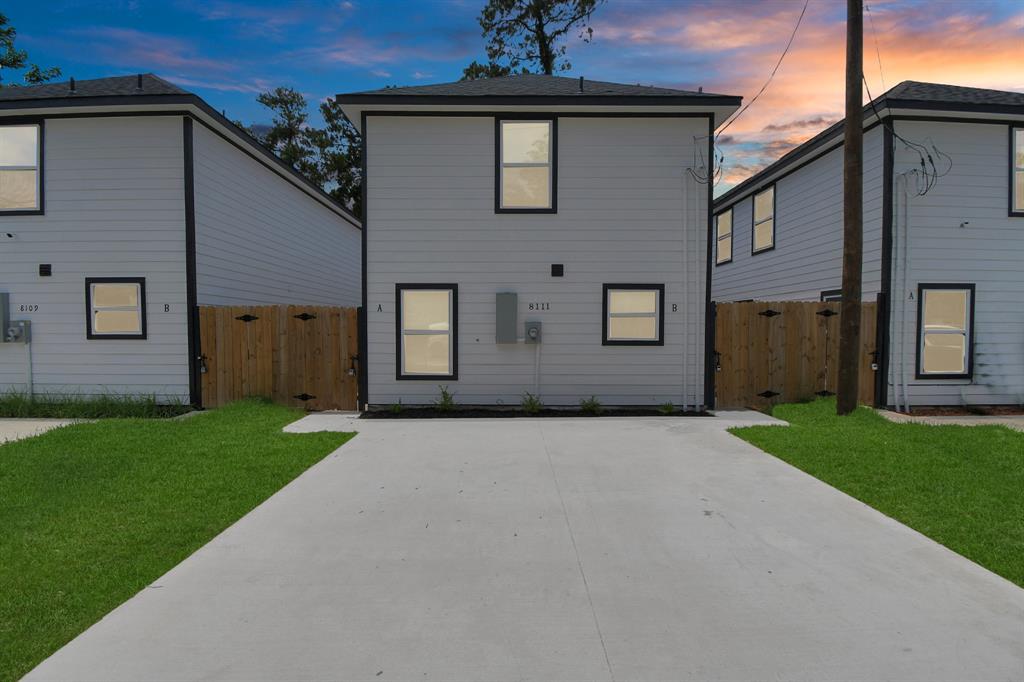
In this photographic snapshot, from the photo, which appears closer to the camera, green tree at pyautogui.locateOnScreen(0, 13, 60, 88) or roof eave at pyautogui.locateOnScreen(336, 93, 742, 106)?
roof eave at pyautogui.locateOnScreen(336, 93, 742, 106)

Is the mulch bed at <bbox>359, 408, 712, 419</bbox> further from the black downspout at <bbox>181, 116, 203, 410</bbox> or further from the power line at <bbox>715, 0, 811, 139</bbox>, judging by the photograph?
the power line at <bbox>715, 0, 811, 139</bbox>

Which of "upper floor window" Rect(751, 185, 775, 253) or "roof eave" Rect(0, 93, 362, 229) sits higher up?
"roof eave" Rect(0, 93, 362, 229)

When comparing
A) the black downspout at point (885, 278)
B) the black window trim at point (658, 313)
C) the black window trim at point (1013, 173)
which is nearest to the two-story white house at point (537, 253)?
Result: the black window trim at point (658, 313)

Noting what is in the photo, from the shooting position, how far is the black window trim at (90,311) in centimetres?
959

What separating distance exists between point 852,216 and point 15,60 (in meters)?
31.3

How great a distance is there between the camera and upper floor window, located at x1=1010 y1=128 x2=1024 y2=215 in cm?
973

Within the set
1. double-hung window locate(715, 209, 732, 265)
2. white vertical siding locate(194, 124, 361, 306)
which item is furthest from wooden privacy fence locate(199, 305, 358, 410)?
double-hung window locate(715, 209, 732, 265)

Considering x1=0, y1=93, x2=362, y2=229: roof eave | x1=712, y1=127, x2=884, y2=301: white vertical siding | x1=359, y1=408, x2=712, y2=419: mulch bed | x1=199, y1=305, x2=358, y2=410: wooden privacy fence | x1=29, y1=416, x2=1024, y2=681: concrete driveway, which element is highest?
x1=0, y1=93, x2=362, y2=229: roof eave

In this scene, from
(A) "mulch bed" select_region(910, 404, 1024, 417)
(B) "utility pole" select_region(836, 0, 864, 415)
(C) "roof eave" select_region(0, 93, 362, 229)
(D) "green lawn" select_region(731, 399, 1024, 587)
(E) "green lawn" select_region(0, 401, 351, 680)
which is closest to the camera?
(E) "green lawn" select_region(0, 401, 351, 680)

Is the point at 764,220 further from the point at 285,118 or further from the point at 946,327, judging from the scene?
the point at 285,118

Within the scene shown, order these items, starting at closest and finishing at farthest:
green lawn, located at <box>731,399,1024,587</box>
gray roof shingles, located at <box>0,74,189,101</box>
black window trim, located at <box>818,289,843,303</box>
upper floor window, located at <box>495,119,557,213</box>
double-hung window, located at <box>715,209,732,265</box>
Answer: green lawn, located at <box>731,399,1024,587</box> < gray roof shingles, located at <box>0,74,189,101</box> < upper floor window, located at <box>495,119,557,213</box> < black window trim, located at <box>818,289,843,303</box> < double-hung window, located at <box>715,209,732,265</box>

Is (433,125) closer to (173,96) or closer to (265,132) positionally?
(173,96)

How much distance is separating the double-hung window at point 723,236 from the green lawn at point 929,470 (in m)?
8.69

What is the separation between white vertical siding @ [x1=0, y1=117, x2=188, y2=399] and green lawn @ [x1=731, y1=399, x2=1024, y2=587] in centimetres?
993
